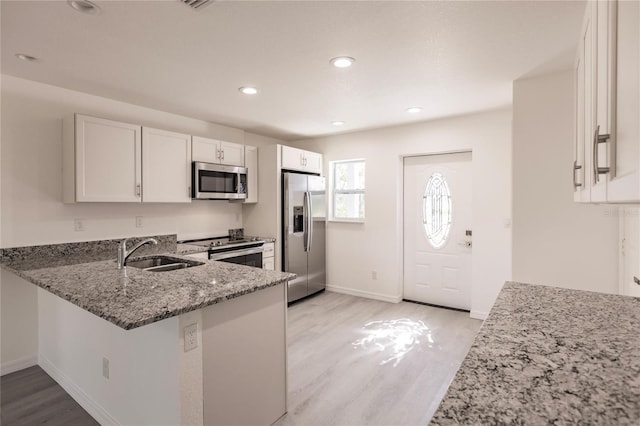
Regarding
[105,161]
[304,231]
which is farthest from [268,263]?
[105,161]

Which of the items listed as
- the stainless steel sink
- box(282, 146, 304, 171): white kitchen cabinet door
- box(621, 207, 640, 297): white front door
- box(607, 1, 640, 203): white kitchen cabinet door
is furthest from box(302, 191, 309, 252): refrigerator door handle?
box(607, 1, 640, 203): white kitchen cabinet door

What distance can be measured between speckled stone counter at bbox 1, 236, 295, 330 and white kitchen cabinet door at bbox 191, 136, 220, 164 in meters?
1.68

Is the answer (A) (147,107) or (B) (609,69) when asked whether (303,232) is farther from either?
(B) (609,69)

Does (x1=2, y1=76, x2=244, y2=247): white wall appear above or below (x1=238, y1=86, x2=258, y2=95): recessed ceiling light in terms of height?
below

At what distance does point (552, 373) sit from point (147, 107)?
406cm

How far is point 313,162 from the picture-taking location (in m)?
5.05

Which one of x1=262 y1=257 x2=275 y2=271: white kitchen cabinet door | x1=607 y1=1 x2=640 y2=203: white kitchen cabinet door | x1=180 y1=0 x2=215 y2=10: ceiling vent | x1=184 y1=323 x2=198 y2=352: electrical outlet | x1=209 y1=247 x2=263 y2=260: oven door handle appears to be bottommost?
x1=262 y1=257 x2=275 y2=271: white kitchen cabinet door

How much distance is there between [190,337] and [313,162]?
3.76 metres

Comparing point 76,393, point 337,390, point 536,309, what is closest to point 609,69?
point 536,309

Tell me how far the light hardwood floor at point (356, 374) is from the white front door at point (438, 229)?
422 mm

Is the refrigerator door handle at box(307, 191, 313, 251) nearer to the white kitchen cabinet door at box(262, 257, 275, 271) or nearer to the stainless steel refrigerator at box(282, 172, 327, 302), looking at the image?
the stainless steel refrigerator at box(282, 172, 327, 302)

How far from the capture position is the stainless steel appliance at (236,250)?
366 centimetres

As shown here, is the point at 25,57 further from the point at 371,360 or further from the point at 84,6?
the point at 371,360

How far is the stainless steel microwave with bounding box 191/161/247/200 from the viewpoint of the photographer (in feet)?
12.5
